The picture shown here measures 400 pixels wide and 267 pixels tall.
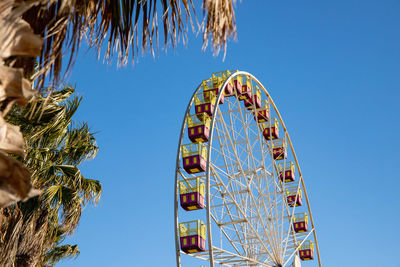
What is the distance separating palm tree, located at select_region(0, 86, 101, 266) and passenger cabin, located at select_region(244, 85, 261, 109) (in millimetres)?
16280

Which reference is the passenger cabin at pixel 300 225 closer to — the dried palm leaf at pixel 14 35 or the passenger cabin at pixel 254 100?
the passenger cabin at pixel 254 100

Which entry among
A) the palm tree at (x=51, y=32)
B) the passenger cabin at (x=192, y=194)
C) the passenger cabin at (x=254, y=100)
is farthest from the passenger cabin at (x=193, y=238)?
the palm tree at (x=51, y=32)

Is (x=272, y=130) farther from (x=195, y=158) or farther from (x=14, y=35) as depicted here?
(x=14, y=35)

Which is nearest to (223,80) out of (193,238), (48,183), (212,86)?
(212,86)

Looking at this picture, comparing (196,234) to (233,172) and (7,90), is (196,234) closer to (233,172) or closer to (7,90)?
(233,172)

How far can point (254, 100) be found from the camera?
1003 inches

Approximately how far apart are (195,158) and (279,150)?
8.24m

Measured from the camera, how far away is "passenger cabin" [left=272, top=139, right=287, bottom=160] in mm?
27391

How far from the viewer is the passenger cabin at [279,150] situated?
89.9 feet

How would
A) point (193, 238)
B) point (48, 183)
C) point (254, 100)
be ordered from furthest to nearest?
point (254, 100) → point (193, 238) → point (48, 183)

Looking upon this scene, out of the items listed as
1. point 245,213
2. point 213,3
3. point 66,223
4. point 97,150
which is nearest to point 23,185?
point 213,3

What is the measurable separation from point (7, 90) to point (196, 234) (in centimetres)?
1788

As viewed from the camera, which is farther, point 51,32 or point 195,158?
point 195,158

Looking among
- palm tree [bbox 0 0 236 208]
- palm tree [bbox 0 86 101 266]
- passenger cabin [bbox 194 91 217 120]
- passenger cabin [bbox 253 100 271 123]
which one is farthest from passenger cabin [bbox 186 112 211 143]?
palm tree [bbox 0 0 236 208]
